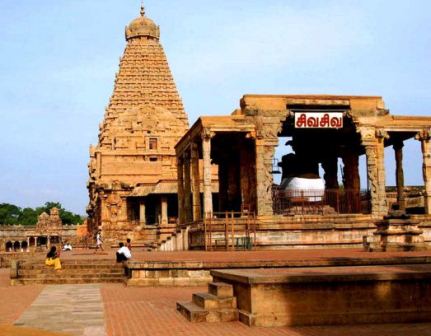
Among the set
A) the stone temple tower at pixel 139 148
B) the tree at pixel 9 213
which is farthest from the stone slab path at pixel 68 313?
the tree at pixel 9 213

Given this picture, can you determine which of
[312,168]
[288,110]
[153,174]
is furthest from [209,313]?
[153,174]

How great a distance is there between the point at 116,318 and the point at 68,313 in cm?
111

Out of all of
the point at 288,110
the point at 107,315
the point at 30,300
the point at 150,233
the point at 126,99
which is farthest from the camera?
the point at 126,99

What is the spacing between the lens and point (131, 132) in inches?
3039

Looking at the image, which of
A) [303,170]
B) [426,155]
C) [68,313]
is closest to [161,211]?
[303,170]

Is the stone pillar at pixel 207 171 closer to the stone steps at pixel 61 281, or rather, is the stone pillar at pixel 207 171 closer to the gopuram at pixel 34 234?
the stone steps at pixel 61 281

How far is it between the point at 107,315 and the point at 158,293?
164 inches

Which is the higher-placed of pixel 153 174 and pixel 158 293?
pixel 153 174

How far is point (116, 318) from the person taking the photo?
447 inches

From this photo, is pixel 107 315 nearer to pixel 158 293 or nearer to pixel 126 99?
pixel 158 293

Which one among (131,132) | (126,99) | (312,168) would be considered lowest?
(312,168)

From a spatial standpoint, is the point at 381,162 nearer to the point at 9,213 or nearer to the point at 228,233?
the point at 228,233

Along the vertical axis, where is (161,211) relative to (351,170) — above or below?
below

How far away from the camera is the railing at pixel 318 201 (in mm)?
36531
